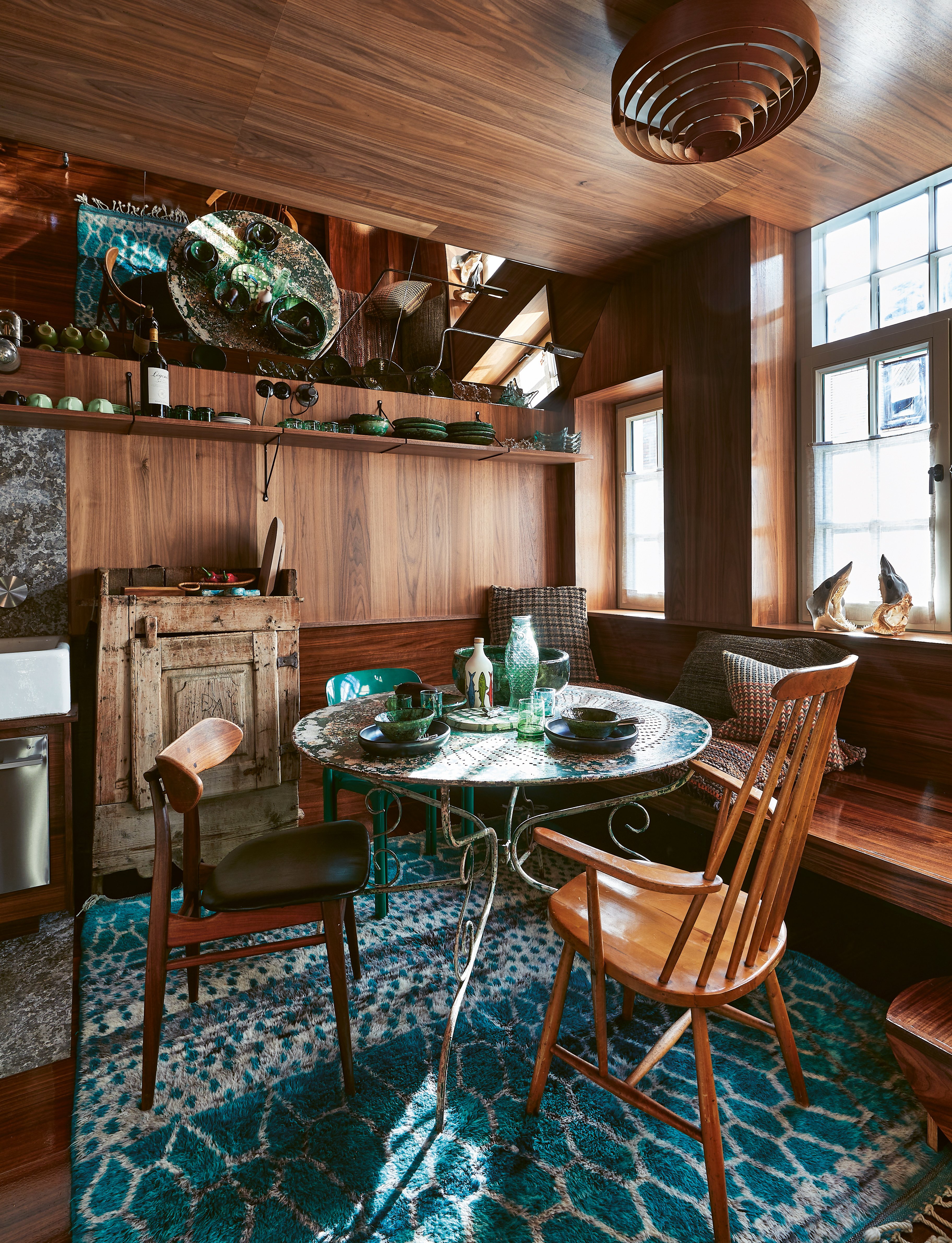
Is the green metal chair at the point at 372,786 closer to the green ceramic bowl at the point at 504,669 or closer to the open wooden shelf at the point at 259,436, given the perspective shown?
the green ceramic bowl at the point at 504,669

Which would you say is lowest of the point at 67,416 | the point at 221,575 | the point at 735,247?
the point at 221,575

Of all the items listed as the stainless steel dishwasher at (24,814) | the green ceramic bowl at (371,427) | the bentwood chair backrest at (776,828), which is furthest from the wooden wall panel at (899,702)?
the stainless steel dishwasher at (24,814)

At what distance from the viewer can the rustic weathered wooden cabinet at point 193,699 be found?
2.58m

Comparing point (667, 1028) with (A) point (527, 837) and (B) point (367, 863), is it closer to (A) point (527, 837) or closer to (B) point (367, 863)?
(B) point (367, 863)

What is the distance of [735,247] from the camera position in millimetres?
3092

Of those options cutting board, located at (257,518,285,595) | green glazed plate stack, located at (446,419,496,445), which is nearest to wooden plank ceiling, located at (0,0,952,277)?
green glazed plate stack, located at (446,419,496,445)

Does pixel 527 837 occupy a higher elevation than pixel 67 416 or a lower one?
lower

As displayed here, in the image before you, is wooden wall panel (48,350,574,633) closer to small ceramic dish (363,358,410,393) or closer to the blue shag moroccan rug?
small ceramic dish (363,358,410,393)

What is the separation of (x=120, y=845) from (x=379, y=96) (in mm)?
2840

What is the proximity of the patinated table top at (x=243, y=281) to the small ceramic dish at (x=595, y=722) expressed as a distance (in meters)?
2.41

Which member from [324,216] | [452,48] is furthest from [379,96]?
[324,216]

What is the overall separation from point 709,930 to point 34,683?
2.25m

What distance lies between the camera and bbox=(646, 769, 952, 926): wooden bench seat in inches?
70.8

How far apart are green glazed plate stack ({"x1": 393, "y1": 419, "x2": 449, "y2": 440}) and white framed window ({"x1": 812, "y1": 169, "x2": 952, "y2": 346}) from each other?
180cm
